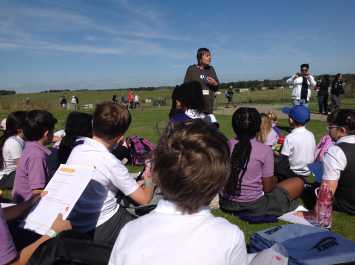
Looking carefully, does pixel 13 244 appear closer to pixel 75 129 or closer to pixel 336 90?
pixel 75 129

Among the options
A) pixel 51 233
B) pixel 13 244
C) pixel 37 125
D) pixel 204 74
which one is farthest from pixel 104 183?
pixel 204 74

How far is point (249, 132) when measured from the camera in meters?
4.57

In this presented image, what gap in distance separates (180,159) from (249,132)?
2.94 meters

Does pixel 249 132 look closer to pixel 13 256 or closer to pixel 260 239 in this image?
pixel 260 239

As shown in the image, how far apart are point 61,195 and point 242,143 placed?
2.42 metres

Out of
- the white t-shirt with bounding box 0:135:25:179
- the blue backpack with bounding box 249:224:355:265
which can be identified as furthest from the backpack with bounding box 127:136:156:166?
the blue backpack with bounding box 249:224:355:265

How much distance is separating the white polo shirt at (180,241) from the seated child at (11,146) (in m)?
4.60

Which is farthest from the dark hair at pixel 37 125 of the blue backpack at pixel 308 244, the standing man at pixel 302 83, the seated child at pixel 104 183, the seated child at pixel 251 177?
the standing man at pixel 302 83

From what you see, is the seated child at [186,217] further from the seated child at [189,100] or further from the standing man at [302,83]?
the standing man at [302,83]

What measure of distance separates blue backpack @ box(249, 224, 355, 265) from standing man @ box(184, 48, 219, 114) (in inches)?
162

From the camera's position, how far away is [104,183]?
3.25 m

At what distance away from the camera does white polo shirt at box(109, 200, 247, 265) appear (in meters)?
1.69

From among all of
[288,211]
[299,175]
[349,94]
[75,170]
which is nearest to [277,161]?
[299,175]

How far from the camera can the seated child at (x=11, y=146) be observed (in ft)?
19.5
